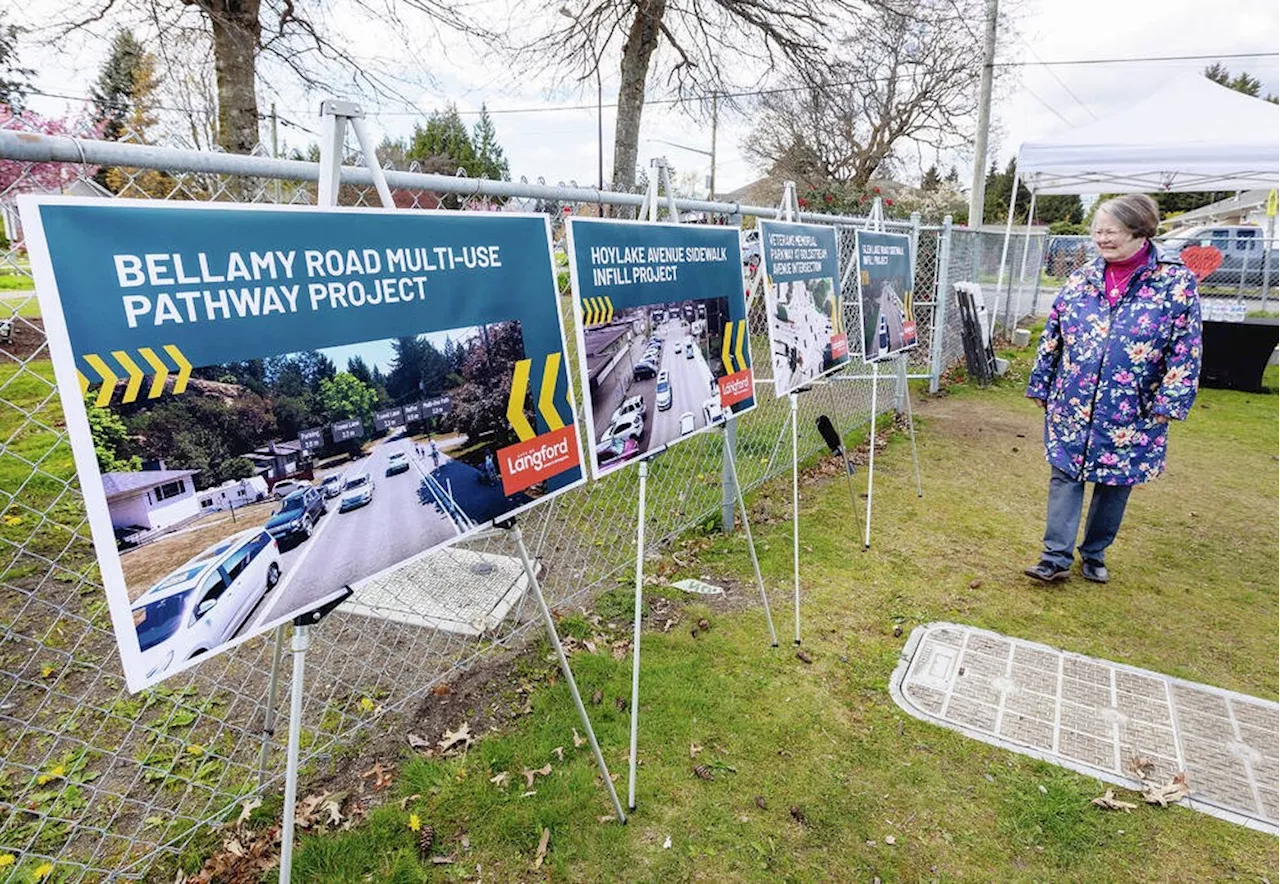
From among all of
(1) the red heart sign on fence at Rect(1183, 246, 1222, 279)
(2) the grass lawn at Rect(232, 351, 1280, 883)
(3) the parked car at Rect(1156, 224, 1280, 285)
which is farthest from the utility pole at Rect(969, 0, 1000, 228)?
(2) the grass lawn at Rect(232, 351, 1280, 883)

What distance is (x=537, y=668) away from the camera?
3299 millimetres

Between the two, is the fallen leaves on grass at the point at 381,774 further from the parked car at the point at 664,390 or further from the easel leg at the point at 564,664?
the parked car at the point at 664,390

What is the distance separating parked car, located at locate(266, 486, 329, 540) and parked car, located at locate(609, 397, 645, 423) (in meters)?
1.23

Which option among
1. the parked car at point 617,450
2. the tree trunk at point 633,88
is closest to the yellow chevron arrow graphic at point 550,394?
the parked car at point 617,450

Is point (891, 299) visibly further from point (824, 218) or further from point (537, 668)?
point (537, 668)

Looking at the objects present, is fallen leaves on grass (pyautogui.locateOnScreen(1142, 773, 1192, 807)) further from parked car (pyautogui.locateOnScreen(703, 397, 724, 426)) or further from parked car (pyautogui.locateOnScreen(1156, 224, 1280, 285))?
parked car (pyautogui.locateOnScreen(1156, 224, 1280, 285))

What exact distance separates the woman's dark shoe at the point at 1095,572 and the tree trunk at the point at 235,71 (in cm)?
798

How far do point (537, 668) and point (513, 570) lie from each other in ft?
2.81

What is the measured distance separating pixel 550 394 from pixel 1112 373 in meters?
3.25

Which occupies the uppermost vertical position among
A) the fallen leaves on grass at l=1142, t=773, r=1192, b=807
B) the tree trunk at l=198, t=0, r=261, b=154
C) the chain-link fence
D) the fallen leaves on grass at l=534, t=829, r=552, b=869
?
the tree trunk at l=198, t=0, r=261, b=154

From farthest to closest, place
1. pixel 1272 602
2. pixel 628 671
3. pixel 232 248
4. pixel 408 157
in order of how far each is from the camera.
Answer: pixel 408 157 → pixel 1272 602 → pixel 628 671 → pixel 232 248

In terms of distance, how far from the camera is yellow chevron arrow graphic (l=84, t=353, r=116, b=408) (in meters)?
1.21

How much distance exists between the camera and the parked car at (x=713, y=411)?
3.17m

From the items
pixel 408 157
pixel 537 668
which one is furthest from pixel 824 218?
pixel 408 157
